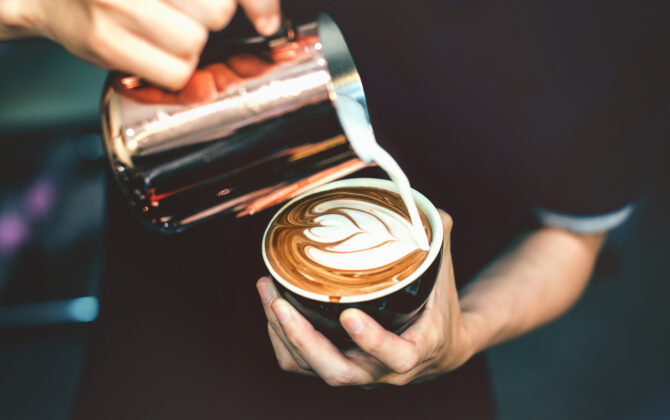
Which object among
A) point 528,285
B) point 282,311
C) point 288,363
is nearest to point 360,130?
point 282,311

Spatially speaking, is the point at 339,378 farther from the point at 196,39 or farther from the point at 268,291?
the point at 196,39

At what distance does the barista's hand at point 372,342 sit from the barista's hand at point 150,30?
0.97 ft

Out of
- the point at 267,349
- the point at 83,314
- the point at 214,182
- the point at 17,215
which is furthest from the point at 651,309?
the point at 17,215

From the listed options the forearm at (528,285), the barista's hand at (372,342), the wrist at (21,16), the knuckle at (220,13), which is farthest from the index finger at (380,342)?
the wrist at (21,16)

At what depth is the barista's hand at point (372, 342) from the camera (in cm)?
56

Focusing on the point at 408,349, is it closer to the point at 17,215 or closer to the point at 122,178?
the point at 122,178

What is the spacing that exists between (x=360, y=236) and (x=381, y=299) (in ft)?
0.50

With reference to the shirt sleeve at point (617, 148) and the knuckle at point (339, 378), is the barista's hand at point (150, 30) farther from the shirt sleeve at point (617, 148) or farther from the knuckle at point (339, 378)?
the shirt sleeve at point (617, 148)

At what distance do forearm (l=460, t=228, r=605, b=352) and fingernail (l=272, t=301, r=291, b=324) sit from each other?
352mm

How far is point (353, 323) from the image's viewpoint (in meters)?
0.53

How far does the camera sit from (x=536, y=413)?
1603 mm

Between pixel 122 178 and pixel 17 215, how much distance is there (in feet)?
6.81

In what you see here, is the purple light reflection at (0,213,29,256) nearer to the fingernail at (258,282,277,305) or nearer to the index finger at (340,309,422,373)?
the fingernail at (258,282,277,305)

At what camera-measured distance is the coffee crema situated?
602mm
